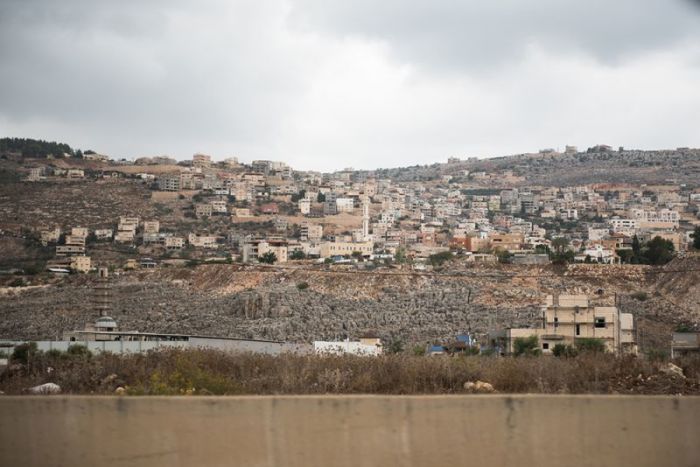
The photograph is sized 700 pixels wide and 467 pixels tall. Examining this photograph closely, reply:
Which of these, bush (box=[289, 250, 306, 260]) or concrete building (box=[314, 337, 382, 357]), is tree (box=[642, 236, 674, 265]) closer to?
bush (box=[289, 250, 306, 260])

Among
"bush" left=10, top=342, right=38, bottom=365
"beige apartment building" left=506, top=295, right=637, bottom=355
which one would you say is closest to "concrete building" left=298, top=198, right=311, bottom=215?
"beige apartment building" left=506, top=295, right=637, bottom=355

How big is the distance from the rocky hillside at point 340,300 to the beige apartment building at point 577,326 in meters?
8.61

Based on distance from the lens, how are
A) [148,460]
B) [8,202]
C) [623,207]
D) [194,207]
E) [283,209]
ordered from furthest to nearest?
[623,207] → [283,209] → [194,207] → [8,202] → [148,460]

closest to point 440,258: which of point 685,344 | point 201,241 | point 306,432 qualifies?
point 201,241

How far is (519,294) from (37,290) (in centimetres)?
3758

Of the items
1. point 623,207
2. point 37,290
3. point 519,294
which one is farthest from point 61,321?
point 623,207

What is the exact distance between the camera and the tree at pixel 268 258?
92.6 meters

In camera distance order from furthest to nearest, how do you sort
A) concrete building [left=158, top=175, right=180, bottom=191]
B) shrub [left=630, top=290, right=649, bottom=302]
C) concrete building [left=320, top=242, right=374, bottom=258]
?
concrete building [left=158, top=175, right=180, bottom=191] → concrete building [left=320, top=242, right=374, bottom=258] → shrub [left=630, top=290, right=649, bottom=302]

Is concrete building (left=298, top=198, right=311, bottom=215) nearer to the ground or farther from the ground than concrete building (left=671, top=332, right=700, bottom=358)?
farther from the ground

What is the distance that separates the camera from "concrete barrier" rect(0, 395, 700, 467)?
25.7ft

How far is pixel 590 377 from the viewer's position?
10.9 metres

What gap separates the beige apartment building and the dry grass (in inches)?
1038

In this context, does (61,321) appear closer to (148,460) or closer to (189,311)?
(189,311)

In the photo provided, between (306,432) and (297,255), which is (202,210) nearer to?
(297,255)
